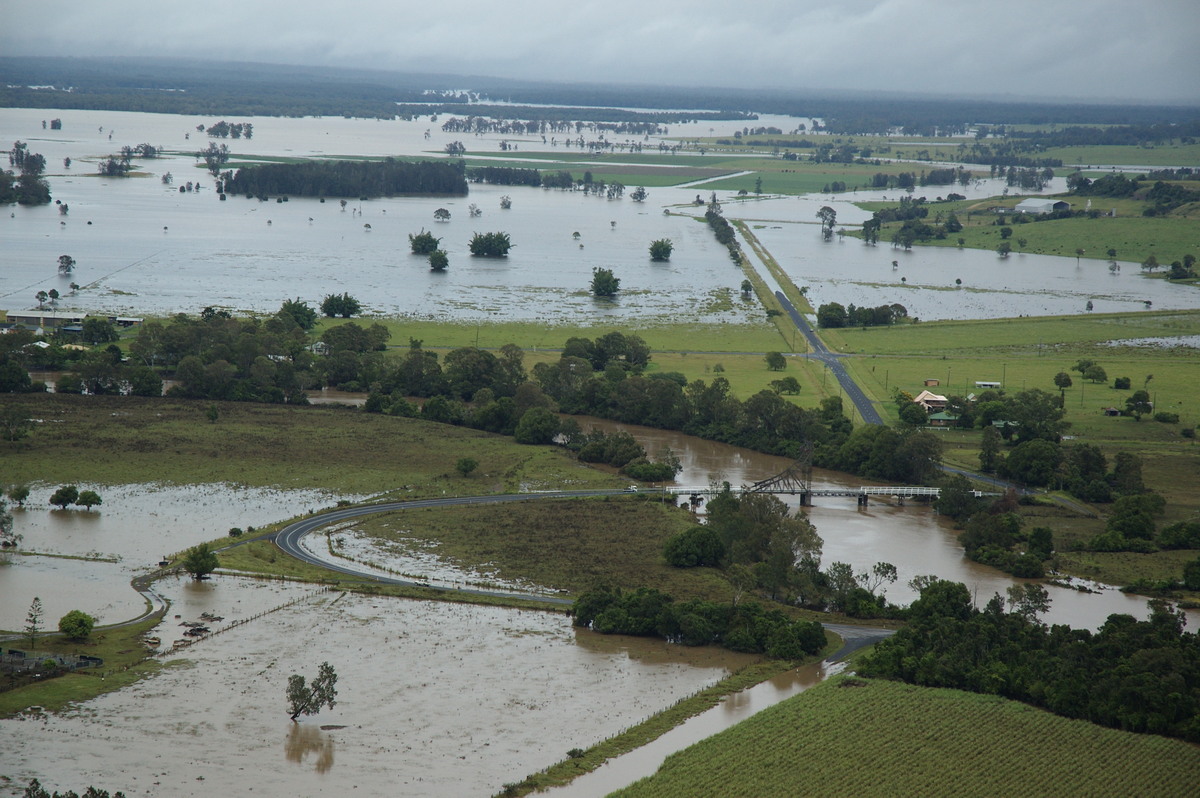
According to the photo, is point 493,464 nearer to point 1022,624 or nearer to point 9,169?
point 1022,624

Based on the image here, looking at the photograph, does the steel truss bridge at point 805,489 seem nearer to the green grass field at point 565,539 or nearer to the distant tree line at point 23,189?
the green grass field at point 565,539

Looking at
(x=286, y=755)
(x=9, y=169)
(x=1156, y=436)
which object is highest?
(x=9, y=169)

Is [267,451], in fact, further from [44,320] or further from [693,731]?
[693,731]

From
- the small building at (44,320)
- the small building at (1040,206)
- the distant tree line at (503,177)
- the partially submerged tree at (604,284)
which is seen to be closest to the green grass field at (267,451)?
the small building at (44,320)

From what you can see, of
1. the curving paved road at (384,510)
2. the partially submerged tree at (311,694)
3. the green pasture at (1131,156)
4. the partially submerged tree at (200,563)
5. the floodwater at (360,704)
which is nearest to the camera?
the floodwater at (360,704)

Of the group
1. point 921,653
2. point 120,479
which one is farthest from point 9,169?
point 921,653

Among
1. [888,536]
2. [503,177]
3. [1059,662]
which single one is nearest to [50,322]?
[888,536]

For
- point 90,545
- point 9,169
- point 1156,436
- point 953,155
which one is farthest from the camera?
point 953,155

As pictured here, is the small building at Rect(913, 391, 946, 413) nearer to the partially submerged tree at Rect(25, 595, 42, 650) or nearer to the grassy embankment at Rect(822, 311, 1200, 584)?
the grassy embankment at Rect(822, 311, 1200, 584)
